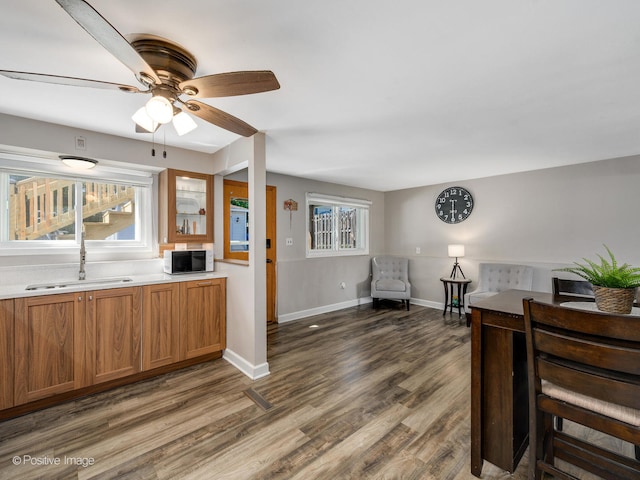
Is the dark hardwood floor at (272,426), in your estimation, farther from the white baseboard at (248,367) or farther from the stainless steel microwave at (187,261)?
the stainless steel microwave at (187,261)

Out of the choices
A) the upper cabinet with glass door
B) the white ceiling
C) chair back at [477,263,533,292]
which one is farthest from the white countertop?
chair back at [477,263,533,292]

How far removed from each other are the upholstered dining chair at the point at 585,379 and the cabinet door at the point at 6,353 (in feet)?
10.4

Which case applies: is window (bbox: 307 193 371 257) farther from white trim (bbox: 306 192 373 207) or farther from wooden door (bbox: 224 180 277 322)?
wooden door (bbox: 224 180 277 322)

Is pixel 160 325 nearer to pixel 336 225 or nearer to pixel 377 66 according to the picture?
pixel 377 66

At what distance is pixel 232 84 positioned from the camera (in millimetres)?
1435

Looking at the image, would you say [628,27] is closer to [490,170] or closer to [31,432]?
[490,170]

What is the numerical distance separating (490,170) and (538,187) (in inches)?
28.0

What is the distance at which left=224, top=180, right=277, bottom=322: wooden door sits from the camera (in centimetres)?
383

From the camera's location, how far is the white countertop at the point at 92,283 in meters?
2.12

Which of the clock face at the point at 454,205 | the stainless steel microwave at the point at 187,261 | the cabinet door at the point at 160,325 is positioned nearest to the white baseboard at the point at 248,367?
the cabinet door at the point at 160,325

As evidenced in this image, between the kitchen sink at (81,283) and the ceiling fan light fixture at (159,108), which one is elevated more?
the ceiling fan light fixture at (159,108)

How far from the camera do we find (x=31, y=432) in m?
1.92

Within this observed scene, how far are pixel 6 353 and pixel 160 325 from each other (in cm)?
97

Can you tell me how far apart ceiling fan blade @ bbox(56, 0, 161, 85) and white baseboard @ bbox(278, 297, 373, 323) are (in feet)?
11.7
